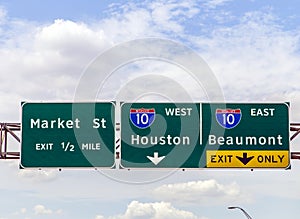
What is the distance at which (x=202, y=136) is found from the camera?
30422 millimetres

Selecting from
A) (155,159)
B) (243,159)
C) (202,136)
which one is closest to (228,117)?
(202,136)

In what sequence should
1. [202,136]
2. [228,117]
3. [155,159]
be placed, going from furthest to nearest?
[228,117] < [202,136] < [155,159]

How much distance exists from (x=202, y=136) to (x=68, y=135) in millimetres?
5589

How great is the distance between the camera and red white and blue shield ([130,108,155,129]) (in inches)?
1196

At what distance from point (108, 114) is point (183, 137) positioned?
3279 millimetres

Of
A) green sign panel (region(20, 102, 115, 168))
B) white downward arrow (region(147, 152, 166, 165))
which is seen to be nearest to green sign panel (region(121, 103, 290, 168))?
white downward arrow (region(147, 152, 166, 165))

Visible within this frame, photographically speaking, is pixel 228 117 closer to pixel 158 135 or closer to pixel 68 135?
pixel 158 135

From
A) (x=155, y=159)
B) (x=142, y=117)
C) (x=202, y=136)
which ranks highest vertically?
(x=142, y=117)

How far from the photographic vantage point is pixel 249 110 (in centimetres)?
3073

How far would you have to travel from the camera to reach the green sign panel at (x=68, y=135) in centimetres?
3034

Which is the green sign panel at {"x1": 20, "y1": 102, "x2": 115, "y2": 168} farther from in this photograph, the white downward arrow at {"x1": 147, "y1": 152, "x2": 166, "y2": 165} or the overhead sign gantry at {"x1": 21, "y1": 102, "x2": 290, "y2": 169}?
the white downward arrow at {"x1": 147, "y1": 152, "x2": 166, "y2": 165}

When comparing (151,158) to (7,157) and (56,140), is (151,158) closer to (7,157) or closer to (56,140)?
(56,140)

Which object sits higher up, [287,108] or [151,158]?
[287,108]

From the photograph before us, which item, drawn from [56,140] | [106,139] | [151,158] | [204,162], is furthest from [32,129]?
[204,162]
